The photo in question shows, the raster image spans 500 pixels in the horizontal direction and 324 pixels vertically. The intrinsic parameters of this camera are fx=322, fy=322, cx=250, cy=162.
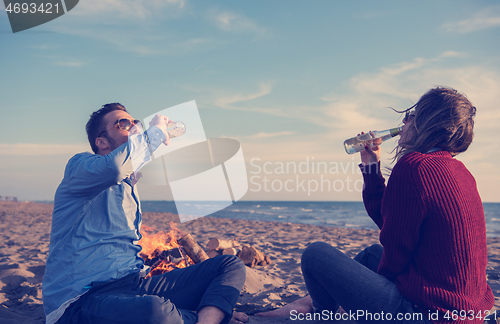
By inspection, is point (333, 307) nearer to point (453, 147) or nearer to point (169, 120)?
point (453, 147)

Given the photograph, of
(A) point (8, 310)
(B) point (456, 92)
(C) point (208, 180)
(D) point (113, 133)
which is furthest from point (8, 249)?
(B) point (456, 92)

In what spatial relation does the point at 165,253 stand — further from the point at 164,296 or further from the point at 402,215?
the point at 402,215

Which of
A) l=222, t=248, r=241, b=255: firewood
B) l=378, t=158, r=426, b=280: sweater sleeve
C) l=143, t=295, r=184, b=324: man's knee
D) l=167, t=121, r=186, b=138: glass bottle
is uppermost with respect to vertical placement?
l=167, t=121, r=186, b=138: glass bottle

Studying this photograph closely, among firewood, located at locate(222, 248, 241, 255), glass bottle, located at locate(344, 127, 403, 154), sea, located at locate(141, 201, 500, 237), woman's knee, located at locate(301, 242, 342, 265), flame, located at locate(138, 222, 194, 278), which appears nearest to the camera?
woman's knee, located at locate(301, 242, 342, 265)

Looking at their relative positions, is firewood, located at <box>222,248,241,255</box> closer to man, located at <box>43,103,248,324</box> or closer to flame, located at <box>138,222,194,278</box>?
flame, located at <box>138,222,194,278</box>

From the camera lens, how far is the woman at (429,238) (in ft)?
5.19

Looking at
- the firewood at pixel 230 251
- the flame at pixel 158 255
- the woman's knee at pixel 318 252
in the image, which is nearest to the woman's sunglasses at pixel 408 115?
the woman's knee at pixel 318 252

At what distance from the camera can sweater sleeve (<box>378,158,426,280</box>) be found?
1.59m

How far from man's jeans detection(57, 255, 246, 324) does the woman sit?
2.26ft

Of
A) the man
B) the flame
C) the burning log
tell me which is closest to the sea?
the burning log

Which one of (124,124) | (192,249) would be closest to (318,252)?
(124,124)

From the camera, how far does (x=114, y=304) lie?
1.81 meters

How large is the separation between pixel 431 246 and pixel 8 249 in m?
6.20

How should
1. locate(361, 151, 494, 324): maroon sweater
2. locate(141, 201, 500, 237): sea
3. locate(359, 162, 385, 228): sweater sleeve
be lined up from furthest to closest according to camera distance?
1. locate(141, 201, 500, 237): sea
2. locate(359, 162, 385, 228): sweater sleeve
3. locate(361, 151, 494, 324): maroon sweater
